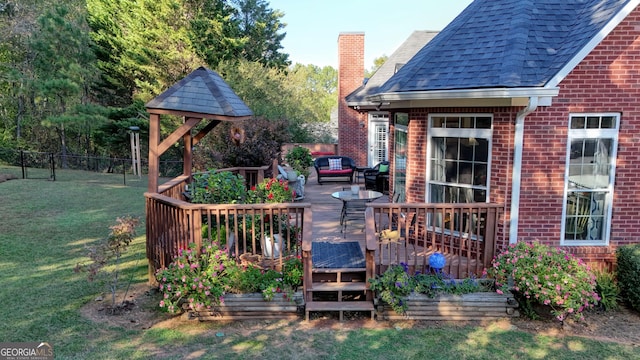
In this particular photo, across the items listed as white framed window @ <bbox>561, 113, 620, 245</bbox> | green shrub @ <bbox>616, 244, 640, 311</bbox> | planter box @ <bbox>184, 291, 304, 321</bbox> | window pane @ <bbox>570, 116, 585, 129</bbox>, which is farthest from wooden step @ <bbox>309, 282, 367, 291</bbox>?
window pane @ <bbox>570, 116, 585, 129</bbox>

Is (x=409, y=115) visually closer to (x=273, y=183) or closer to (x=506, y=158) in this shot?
(x=506, y=158)

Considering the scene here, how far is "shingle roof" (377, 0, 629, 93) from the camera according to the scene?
5984mm

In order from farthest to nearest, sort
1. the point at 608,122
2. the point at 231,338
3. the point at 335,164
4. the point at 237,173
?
the point at 335,164
the point at 237,173
the point at 608,122
the point at 231,338

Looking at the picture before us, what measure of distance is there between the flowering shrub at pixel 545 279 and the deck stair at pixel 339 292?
176cm

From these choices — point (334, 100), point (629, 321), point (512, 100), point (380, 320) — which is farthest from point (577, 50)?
point (334, 100)

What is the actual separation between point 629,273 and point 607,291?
38 cm

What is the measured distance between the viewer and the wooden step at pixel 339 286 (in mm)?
5488

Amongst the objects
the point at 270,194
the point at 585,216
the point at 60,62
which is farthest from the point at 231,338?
the point at 60,62

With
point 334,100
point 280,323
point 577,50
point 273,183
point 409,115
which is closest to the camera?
point 280,323

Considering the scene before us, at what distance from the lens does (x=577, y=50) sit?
5695mm

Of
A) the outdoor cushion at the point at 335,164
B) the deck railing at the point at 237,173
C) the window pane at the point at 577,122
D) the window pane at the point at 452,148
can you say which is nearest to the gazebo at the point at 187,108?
the deck railing at the point at 237,173

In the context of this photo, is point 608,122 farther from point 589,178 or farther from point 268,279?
point 268,279

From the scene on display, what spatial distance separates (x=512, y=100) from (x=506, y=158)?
856mm

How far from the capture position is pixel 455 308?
5.43m
